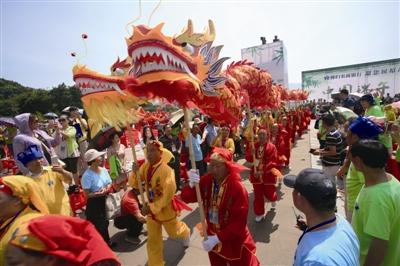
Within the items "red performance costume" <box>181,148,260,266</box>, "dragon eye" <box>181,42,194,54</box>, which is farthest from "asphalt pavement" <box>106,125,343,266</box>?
"dragon eye" <box>181,42,194,54</box>


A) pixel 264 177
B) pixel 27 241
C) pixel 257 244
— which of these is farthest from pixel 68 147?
pixel 27 241

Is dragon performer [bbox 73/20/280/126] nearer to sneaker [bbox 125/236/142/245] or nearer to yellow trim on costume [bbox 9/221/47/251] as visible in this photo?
yellow trim on costume [bbox 9/221/47/251]

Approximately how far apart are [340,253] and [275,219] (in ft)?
12.9

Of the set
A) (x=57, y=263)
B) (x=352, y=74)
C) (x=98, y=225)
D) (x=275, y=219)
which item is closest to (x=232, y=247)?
(x=57, y=263)

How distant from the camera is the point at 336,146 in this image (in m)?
4.81

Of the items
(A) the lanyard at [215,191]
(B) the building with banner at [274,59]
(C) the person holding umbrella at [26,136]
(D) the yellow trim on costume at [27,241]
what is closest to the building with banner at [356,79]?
(B) the building with banner at [274,59]

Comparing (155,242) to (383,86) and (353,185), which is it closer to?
(353,185)

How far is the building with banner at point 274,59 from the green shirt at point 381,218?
19.1 m

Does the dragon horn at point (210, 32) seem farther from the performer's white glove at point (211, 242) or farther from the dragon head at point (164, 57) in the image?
the performer's white glove at point (211, 242)

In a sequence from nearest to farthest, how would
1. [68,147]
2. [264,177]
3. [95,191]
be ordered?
[95,191], [264,177], [68,147]

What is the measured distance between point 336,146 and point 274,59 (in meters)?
17.1

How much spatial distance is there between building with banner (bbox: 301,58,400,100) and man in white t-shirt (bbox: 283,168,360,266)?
2450cm

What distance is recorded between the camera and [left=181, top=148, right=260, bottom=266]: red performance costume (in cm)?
270

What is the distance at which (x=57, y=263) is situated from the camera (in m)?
1.22
